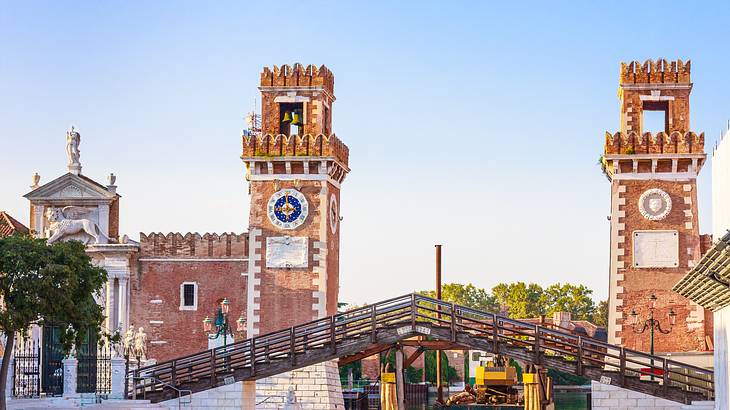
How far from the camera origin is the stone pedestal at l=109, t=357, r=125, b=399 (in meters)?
43.2

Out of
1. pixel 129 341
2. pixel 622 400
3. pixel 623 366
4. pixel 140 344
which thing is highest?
pixel 129 341

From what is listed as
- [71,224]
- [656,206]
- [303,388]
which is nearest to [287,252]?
[303,388]

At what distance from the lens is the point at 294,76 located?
52.0 m

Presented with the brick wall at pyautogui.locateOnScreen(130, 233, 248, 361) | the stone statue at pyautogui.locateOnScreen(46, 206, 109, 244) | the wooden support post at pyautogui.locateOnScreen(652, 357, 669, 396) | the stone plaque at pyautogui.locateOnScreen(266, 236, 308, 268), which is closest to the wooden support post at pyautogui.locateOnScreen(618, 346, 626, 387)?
the wooden support post at pyautogui.locateOnScreen(652, 357, 669, 396)

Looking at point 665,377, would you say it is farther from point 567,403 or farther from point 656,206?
point 567,403

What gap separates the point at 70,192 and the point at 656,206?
23.1 m

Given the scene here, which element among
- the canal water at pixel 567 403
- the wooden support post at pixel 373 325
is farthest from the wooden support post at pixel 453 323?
the canal water at pixel 567 403

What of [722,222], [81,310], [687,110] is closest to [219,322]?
A: [81,310]

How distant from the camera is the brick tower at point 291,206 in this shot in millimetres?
50625

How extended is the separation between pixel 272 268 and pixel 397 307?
8.22 meters

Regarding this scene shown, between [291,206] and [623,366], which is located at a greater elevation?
[291,206]

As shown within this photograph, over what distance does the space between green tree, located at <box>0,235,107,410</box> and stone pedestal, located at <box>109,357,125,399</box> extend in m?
2.06

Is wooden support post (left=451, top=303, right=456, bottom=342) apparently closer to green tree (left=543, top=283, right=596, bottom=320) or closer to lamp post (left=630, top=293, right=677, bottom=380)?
lamp post (left=630, top=293, right=677, bottom=380)

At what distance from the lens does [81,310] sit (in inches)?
1624
